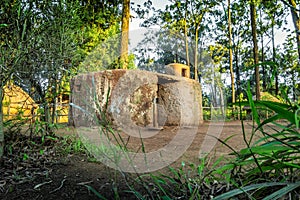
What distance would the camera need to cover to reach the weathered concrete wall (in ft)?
19.1

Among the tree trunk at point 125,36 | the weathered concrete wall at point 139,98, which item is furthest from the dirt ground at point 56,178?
the tree trunk at point 125,36

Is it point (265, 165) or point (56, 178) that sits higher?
point (265, 165)

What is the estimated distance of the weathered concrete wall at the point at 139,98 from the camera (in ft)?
19.1

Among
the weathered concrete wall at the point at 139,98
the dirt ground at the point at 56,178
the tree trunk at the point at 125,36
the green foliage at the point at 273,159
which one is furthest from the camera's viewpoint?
the tree trunk at the point at 125,36

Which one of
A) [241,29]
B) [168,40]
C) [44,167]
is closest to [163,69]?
[168,40]

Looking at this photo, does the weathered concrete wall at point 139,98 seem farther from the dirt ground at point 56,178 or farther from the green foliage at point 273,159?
the green foliage at point 273,159

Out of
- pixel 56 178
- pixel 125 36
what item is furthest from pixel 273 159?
pixel 125 36

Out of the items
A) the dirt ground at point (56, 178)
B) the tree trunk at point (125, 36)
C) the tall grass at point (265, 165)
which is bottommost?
the dirt ground at point (56, 178)

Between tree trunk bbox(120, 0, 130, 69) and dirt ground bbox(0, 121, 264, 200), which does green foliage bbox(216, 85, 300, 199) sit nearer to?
dirt ground bbox(0, 121, 264, 200)

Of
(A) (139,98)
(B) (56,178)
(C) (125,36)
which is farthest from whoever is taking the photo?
(C) (125,36)

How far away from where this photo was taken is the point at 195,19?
16281 millimetres

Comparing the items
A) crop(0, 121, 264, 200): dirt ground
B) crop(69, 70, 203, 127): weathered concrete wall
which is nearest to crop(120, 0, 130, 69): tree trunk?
crop(69, 70, 203, 127): weathered concrete wall

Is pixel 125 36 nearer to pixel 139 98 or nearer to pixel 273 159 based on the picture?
pixel 139 98

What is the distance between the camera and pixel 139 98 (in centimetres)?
662
